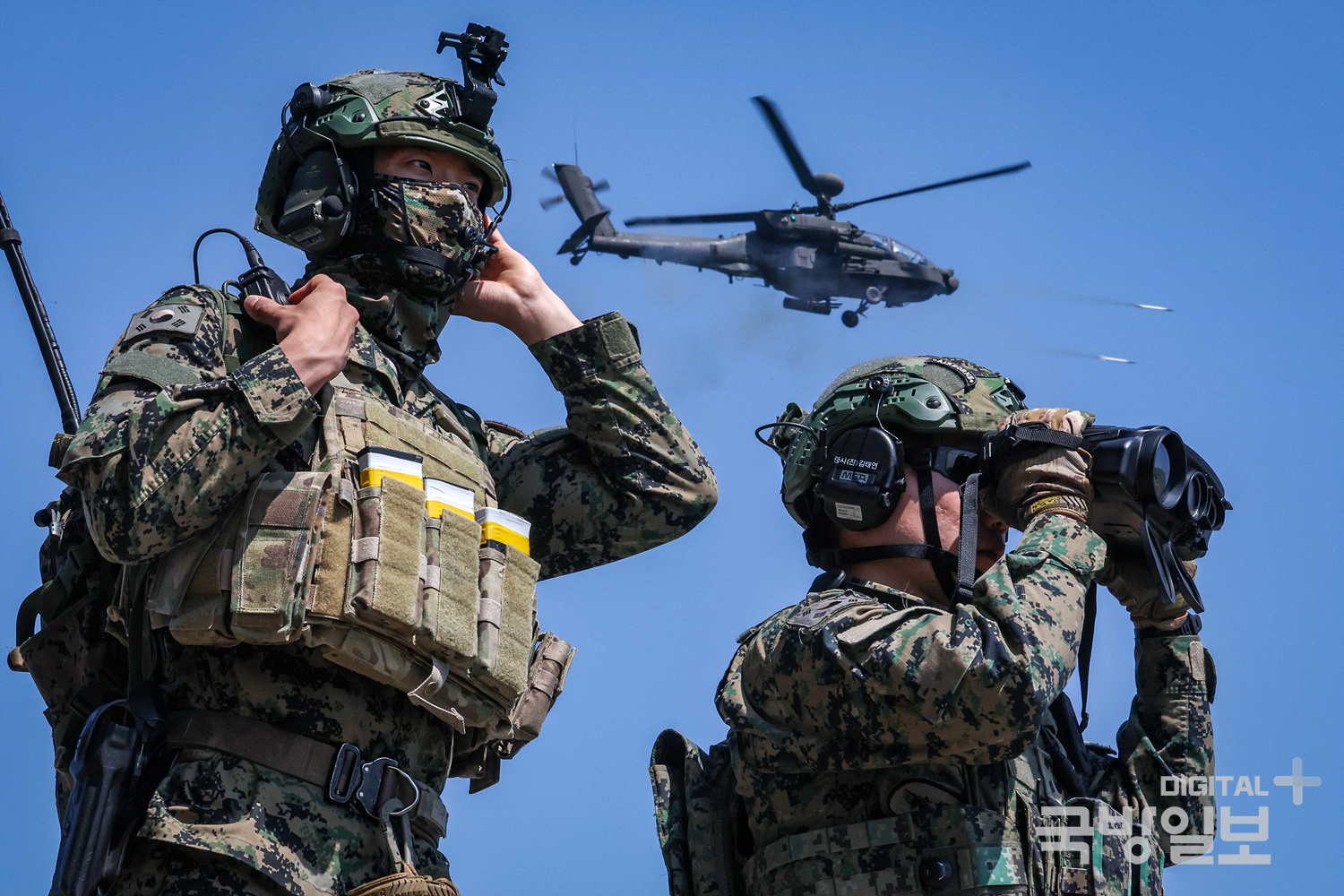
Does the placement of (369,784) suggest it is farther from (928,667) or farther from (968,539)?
(968,539)

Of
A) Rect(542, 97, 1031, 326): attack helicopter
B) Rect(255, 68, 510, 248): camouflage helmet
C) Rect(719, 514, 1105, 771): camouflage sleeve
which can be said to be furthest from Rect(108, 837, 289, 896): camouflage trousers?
Rect(542, 97, 1031, 326): attack helicopter

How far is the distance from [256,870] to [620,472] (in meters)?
2.37

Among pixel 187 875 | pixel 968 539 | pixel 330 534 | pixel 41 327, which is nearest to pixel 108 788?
pixel 187 875

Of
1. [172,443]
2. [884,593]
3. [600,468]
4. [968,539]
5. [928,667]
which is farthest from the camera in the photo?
[600,468]

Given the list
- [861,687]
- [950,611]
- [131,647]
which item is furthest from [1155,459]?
[131,647]

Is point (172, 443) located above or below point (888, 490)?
below

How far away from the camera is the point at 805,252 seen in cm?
4534

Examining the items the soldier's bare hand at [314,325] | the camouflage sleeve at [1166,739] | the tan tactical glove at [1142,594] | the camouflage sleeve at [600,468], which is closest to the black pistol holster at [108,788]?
the soldier's bare hand at [314,325]

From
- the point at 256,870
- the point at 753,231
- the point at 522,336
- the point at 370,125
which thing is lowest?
the point at 256,870

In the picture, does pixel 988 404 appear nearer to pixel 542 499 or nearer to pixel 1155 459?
pixel 1155 459

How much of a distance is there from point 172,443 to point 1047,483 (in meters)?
3.25

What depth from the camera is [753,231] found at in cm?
4569

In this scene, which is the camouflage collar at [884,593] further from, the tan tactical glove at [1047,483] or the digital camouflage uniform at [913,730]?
the tan tactical glove at [1047,483]

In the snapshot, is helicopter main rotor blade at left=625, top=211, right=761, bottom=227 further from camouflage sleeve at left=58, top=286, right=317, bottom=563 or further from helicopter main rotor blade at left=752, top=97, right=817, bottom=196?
camouflage sleeve at left=58, top=286, right=317, bottom=563
